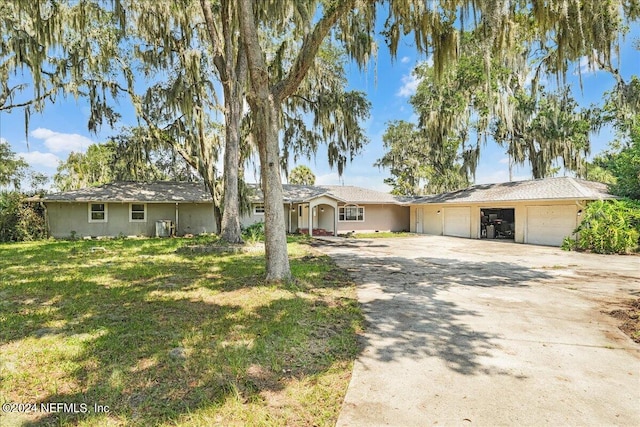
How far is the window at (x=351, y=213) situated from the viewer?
899 inches

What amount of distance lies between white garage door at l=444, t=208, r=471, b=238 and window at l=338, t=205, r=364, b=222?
5457 millimetres

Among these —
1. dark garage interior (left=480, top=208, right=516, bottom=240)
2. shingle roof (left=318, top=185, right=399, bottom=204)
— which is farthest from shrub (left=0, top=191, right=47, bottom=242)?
dark garage interior (left=480, top=208, right=516, bottom=240)

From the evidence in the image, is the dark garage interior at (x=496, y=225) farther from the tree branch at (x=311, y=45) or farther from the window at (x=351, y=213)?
the tree branch at (x=311, y=45)

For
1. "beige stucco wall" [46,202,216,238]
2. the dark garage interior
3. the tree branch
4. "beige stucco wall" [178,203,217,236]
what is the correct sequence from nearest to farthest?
the tree branch
"beige stucco wall" [46,202,216,238]
"beige stucco wall" [178,203,217,236]
the dark garage interior

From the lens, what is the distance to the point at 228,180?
1179cm

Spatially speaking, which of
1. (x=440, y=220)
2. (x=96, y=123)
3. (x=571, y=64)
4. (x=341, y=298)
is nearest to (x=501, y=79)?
(x=440, y=220)

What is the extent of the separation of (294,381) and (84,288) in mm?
5273

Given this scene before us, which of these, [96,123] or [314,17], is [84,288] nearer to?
[314,17]

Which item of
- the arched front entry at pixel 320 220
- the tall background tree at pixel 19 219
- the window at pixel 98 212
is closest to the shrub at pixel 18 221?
the tall background tree at pixel 19 219

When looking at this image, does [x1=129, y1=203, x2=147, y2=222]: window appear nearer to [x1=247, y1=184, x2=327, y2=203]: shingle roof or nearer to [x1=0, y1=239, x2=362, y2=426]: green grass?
[x1=247, y1=184, x2=327, y2=203]: shingle roof

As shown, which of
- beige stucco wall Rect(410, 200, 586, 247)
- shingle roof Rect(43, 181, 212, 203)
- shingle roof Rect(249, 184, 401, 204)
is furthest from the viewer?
shingle roof Rect(249, 184, 401, 204)

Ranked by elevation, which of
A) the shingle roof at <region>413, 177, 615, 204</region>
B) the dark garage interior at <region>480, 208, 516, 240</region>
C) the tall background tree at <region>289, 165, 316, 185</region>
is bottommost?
the dark garage interior at <region>480, 208, 516, 240</region>

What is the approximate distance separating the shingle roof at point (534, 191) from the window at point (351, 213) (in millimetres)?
4450

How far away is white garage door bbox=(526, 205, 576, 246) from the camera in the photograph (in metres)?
14.4
